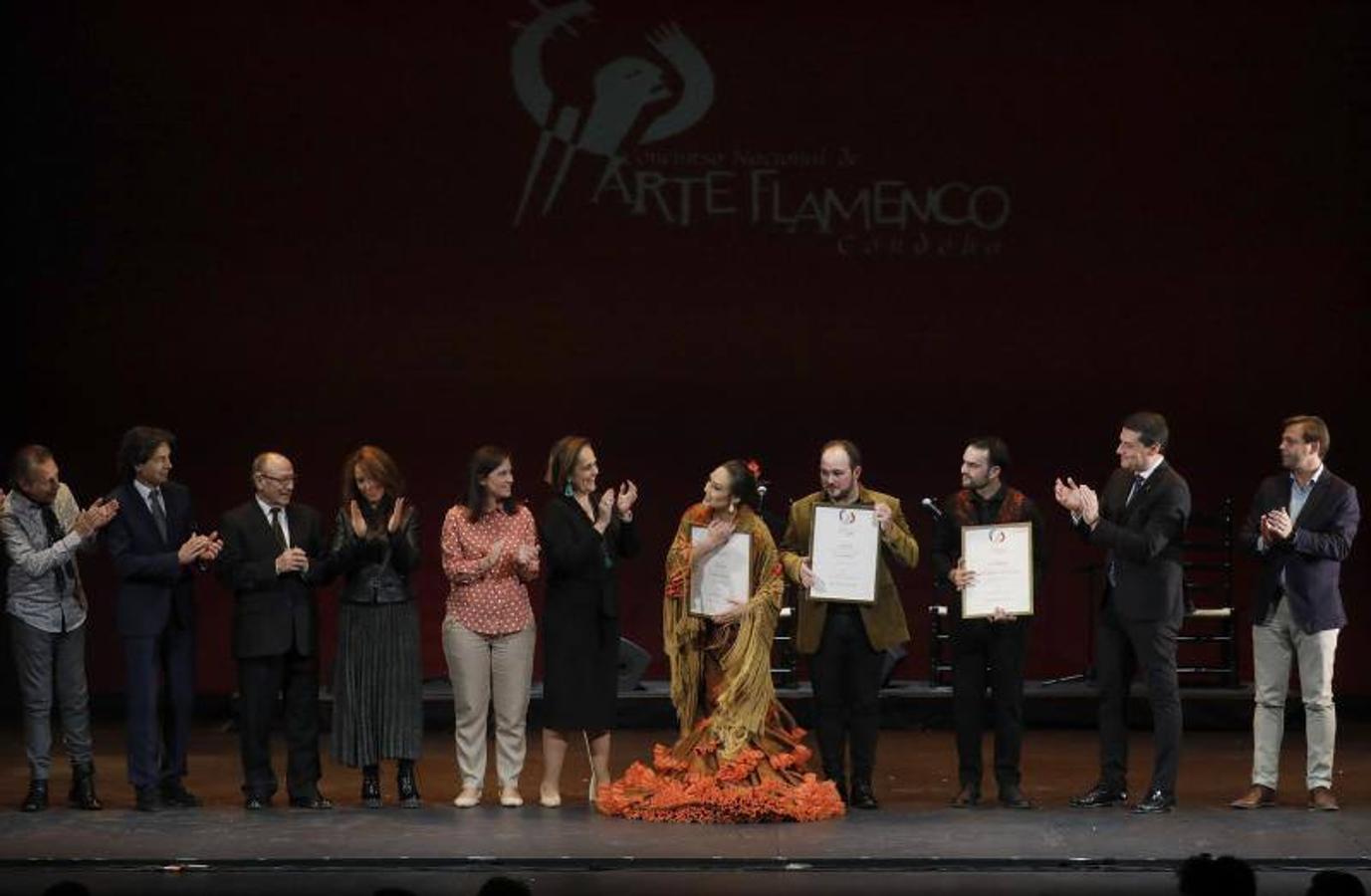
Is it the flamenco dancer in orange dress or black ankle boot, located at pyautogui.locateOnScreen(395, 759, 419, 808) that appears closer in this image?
the flamenco dancer in orange dress

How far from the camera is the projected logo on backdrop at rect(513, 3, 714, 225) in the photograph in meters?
12.2

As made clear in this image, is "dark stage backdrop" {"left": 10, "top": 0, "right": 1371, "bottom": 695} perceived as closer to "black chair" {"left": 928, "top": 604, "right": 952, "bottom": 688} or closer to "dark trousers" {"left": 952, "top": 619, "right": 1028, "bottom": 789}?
"black chair" {"left": 928, "top": 604, "right": 952, "bottom": 688}

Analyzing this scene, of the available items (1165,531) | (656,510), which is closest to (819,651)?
(1165,531)

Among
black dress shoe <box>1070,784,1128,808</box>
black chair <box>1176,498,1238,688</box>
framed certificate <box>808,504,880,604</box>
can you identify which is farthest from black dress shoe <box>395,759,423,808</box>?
black chair <box>1176,498,1238,688</box>

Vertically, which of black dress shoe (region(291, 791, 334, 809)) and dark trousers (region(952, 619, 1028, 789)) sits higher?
dark trousers (region(952, 619, 1028, 789))

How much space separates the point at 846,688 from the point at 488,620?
4.63 ft

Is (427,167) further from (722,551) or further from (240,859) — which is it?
(240,859)

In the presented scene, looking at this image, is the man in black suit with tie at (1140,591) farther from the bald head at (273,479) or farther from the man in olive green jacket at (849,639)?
the bald head at (273,479)

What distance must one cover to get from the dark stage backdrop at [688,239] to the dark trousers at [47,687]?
133 inches

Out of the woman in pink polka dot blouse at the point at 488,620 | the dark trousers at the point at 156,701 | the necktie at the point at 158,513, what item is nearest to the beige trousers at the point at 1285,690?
the woman in pink polka dot blouse at the point at 488,620

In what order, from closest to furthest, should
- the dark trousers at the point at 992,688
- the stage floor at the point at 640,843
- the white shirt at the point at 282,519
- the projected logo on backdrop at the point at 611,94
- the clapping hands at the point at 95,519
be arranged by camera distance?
1. the stage floor at the point at 640,843
2. the clapping hands at the point at 95,519
3. the dark trousers at the point at 992,688
4. the white shirt at the point at 282,519
5. the projected logo on backdrop at the point at 611,94

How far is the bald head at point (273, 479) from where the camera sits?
9055 mm

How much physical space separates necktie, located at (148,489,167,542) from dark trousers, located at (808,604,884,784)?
2568mm

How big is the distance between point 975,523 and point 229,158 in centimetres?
508
